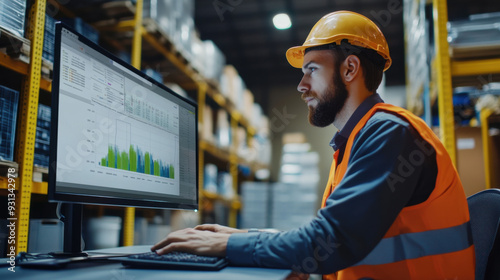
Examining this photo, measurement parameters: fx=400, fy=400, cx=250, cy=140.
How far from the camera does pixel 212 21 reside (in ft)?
29.0

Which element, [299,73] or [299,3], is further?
[299,73]

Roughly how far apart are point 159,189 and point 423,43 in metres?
3.20

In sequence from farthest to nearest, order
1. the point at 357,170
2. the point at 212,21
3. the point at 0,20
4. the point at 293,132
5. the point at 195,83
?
the point at 293,132
the point at 212,21
the point at 195,83
the point at 0,20
the point at 357,170

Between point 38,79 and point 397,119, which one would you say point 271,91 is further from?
point 397,119

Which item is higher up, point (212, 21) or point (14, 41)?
point (212, 21)

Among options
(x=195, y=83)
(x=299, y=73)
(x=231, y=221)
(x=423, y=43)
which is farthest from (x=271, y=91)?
(x=423, y=43)

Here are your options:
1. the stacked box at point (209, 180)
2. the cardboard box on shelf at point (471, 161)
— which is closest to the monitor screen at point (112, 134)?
the cardboard box on shelf at point (471, 161)

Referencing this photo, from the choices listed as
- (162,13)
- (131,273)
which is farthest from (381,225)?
(162,13)

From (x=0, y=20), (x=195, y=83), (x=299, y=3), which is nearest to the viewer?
(x=0, y=20)

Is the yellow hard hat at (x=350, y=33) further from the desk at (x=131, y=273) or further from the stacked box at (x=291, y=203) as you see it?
the stacked box at (x=291, y=203)

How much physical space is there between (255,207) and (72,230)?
6438 millimetres

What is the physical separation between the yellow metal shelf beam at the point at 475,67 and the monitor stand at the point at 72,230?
3025 millimetres

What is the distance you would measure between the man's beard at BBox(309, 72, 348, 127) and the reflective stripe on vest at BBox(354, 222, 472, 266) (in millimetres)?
669

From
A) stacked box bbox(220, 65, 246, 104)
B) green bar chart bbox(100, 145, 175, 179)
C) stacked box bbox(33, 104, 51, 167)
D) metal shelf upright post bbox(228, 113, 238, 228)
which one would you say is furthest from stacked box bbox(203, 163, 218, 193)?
green bar chart bbox(100, 145, 175, 179)
